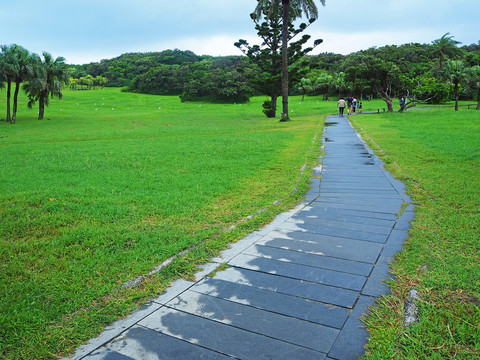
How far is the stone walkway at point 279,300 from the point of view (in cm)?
232

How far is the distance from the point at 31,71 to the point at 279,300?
30925 mm

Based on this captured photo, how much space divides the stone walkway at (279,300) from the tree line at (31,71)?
29.4 m

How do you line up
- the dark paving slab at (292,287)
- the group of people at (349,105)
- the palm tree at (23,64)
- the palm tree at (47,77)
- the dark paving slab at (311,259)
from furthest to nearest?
the group of people at (349,105), the palm tree at (47,77), the palm tree at (23,64), the dark paving slab at (311,259), the dark paving slab at (292,287)

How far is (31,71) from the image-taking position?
26.8m

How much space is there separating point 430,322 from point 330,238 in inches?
69.5

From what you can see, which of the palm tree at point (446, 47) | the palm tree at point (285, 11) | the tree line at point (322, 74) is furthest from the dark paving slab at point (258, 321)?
the palm tree at point (446, 47)

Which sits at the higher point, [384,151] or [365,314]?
[384,151]

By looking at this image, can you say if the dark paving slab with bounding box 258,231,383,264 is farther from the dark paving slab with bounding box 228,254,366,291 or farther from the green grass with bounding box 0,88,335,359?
the green grass with bounding box 0,88,335,359

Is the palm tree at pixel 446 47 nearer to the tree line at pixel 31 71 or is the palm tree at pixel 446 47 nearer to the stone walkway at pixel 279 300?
the tree line at pixel 31 71

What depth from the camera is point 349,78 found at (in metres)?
31.3

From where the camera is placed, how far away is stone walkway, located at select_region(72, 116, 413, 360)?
7.61 ft

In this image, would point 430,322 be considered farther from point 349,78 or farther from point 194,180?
point 349,78

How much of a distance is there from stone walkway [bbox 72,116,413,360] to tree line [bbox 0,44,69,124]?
29.4 m

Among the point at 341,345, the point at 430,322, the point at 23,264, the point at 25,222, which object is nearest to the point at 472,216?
the point at 430,322
